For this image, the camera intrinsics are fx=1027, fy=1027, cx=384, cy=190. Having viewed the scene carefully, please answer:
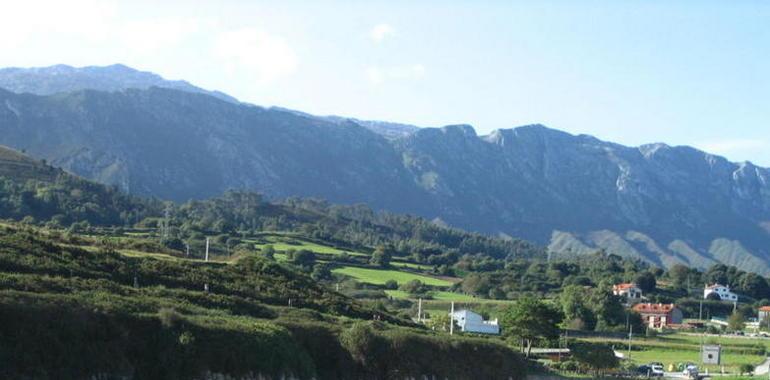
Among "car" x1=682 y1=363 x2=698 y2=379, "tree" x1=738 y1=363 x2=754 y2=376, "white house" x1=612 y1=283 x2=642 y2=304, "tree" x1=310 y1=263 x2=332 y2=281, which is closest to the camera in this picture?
"car" x1=682 y1=363 x2=698 y2=379

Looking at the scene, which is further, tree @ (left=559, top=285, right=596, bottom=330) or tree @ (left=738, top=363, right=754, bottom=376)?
tree @ (left=559, top=285, right=596, bottom=330)

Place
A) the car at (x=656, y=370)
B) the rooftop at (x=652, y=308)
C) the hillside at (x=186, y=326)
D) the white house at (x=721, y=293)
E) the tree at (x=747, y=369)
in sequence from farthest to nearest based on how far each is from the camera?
the white house at (x=721, y=293) < the rooftop at (x=652, y=308) < the tree at (x=747, y=369) < the car at (x=656, y=370) < the hillside at (x=186, y=326)

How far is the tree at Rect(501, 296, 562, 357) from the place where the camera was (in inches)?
2795

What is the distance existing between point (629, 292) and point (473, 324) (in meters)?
52.3

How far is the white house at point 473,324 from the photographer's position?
3300 inches

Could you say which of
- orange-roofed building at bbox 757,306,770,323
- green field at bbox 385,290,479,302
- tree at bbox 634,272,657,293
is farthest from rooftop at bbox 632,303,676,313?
tree at bbox 634,272,657,293

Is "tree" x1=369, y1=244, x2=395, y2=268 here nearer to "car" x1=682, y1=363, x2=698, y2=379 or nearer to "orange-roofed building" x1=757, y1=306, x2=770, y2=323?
"orange-roofed building" x1=757, y1=306, x2=770, y2=323

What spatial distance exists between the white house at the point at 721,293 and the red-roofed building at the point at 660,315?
24334 millimetres

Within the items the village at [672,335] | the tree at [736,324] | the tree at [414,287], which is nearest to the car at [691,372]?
the village at [672,335]

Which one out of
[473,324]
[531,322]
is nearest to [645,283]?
[473,324]

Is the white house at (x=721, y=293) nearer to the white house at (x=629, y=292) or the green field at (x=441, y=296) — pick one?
the white house at (x=629, y=292)

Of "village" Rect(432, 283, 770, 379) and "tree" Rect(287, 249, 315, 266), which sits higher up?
"tree" Rect(287, 249, 315, 266)

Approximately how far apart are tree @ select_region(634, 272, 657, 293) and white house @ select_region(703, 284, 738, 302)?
23.1 ft

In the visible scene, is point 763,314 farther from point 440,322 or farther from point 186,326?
point 186,326
